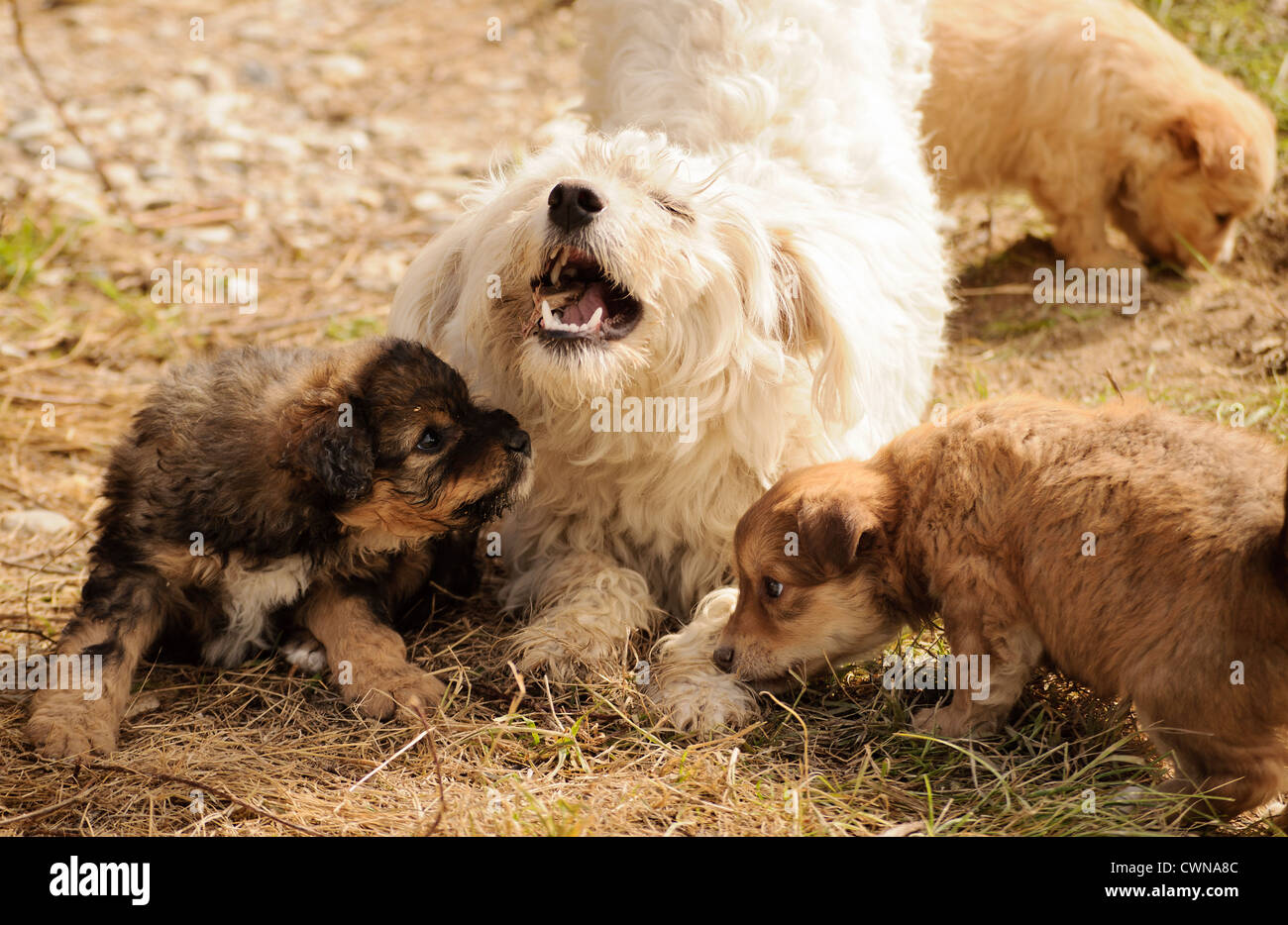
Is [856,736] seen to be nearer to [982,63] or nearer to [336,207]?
[982,63]

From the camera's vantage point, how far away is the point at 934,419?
395cm

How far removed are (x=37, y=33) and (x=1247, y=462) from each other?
8.51 metres

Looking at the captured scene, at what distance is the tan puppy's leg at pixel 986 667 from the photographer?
343 centimetres

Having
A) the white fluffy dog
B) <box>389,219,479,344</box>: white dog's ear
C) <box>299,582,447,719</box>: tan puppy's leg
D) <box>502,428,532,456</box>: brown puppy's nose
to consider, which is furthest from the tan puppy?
<box>299,582,447,719</box>: tan puppy's leg

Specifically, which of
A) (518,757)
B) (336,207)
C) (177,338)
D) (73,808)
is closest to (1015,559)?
(518,757)

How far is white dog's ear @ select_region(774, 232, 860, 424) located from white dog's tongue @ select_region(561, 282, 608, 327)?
1.85 ft

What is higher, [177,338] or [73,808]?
[177,338]

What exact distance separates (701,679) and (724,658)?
0.41ft

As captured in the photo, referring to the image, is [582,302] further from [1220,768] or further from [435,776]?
[1220,768]

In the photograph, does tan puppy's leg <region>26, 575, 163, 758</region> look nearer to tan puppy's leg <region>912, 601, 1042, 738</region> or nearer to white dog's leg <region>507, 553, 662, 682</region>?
white dog's leg <region>507, 553, 662, 682</region>

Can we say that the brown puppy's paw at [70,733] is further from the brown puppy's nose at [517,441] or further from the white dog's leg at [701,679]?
the white dog's leg at [701,679]

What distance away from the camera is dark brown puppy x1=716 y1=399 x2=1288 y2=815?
304cm

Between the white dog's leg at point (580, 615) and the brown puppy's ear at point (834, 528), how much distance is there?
0.80 metres

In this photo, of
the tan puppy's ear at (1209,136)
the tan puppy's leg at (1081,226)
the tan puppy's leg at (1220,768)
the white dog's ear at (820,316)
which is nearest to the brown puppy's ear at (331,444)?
the white dog's ear at (820,316)
